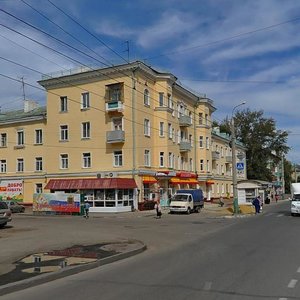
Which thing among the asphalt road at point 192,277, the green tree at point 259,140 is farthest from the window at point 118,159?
the green tree at point 259,140

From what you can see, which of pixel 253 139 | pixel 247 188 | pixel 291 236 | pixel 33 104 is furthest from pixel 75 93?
pixel 253 139

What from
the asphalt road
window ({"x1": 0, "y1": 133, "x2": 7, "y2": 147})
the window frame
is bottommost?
the asphalt road

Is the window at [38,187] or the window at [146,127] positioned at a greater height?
the window at [146,127]

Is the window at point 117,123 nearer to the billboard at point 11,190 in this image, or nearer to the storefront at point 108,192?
the storefront at point 108,192

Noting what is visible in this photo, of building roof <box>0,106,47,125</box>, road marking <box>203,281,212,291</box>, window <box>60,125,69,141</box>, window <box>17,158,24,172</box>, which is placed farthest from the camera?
window <box>17,158,24,172</box>

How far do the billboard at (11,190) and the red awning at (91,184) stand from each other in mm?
7455

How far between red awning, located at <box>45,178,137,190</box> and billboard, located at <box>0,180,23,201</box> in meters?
7.46

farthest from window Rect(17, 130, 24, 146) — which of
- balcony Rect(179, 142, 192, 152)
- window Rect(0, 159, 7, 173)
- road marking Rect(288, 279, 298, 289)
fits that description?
road marking Rect(288, 279, 298, 289)

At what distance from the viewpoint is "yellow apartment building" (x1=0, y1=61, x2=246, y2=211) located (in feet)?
152

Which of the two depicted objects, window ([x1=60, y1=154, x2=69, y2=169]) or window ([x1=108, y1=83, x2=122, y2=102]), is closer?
window ([x1=108, y1=83, x2=122, y2=102])

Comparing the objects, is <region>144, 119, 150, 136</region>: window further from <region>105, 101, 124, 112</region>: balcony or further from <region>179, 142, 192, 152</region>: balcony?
<region>179, 142, 192, 152</region>: balcony

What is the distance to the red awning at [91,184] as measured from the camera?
43.2 meters

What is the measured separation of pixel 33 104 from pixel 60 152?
1221cm

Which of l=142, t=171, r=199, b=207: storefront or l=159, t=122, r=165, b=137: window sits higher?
l=159, t=122, r=165, b=137: window
